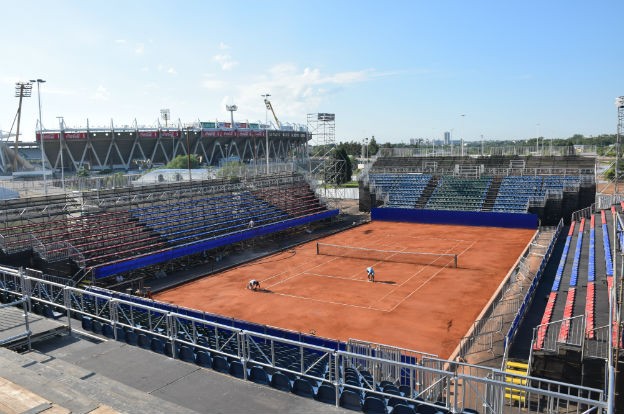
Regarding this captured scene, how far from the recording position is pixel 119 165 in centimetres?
10750

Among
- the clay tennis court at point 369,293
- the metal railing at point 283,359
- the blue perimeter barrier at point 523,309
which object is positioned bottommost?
the clay tennis court at point 369,293

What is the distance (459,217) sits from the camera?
5175 centimetres

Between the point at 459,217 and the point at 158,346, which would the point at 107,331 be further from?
the point at 459,217

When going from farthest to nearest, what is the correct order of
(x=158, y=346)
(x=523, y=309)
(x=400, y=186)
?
(x=400, y=186)
(x=523, y=309)
(x=158, y=346)

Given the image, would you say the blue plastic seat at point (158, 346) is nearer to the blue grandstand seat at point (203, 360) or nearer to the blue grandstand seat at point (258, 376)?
the blue grandstand seat at point (203, 360)

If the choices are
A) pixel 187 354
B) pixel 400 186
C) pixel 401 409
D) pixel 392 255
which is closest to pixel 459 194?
pixel 400 186

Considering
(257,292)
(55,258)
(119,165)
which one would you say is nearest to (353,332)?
(257,292)

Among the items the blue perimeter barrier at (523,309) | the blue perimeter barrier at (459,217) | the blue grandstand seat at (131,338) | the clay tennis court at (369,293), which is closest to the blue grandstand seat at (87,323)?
the blue grandstand seat at (131,338)

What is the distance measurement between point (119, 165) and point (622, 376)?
10680cm

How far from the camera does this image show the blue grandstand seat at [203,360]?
39.5 ft

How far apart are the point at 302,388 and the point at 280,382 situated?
0.55 meters

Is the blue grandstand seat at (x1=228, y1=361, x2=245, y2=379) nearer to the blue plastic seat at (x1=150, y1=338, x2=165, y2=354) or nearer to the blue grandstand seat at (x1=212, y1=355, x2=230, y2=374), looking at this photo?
the blue grandstand seat at (x1=212, y1=355, x2=230, y2=374)

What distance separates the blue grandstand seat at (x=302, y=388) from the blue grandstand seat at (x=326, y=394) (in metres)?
0.18

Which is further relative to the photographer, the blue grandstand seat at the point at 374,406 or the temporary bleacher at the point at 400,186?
the temporary bleacher at the point at 400,186
